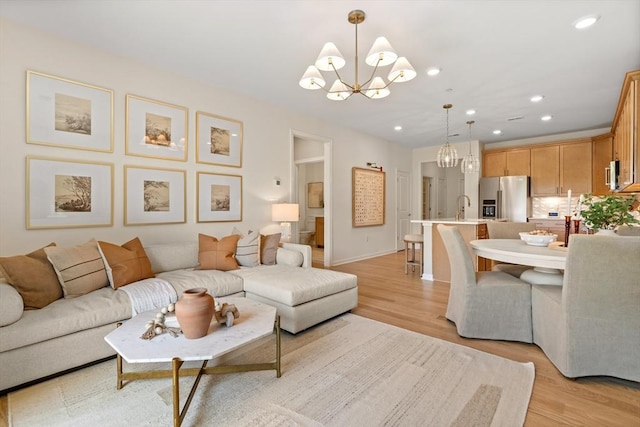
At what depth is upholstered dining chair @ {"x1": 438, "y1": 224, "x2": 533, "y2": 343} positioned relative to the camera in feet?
8.23

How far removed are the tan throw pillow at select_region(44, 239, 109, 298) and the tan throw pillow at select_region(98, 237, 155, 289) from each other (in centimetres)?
6

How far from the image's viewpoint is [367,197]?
21.3ft

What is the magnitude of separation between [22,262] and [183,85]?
2.46 m

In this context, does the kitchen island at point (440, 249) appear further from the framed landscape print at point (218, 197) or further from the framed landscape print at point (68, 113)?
the framed landscape print at point (68, 113)

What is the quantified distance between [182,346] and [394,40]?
9.75 ft

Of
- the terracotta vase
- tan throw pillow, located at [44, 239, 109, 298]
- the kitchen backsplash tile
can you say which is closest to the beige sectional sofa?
tan throw pillow, located at [44, 239, 109, 298]

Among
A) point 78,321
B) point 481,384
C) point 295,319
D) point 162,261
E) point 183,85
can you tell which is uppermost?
point 183,85

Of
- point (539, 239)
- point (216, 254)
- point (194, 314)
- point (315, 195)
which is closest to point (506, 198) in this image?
point (539, 239)

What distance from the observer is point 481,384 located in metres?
1.92

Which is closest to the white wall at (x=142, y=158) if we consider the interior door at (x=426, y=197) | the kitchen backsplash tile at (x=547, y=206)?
the interior door at (x=426, y=197)

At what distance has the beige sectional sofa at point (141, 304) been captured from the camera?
184 cm

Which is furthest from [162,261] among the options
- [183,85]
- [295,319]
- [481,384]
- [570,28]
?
[570,28]

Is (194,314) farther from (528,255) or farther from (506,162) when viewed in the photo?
(506,162)

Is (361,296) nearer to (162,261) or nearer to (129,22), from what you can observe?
(162,261)
